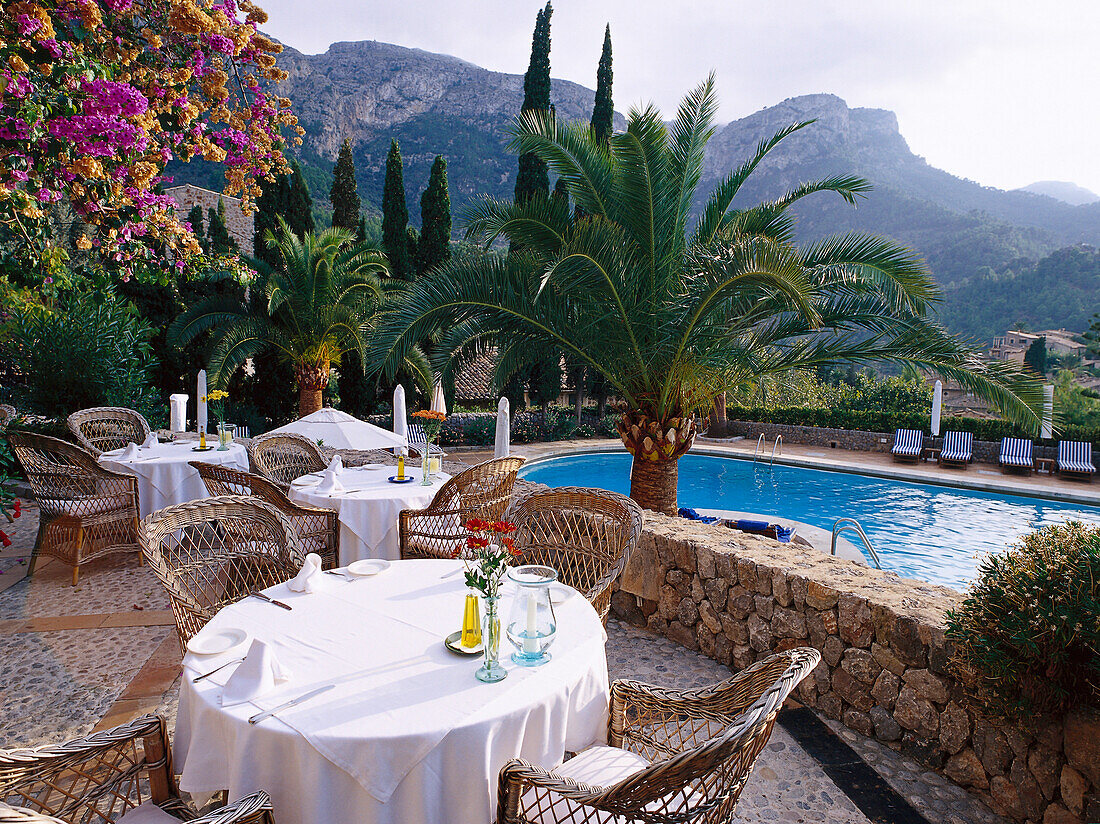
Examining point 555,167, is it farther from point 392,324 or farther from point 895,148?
point 895,148

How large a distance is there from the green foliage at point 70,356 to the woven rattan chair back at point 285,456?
3794 mm

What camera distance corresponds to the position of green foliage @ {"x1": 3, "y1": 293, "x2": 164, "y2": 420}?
802 cm

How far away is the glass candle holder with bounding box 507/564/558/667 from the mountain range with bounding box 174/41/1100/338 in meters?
35.6

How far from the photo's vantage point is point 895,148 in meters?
96.4

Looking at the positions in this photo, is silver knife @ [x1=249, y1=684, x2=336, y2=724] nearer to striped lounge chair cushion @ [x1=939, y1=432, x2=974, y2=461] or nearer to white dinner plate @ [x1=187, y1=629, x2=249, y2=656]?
white dinner plate @ [x1=187, y1=629, x2=249, y2=656]

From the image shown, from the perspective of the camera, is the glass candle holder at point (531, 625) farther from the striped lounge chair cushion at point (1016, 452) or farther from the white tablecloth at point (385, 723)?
the striped lounge chair cushion at point (1016, 452)

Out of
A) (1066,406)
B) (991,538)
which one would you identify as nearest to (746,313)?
(991,538)

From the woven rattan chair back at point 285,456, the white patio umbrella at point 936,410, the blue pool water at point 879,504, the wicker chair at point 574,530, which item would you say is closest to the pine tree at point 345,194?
the blue pool water at point 879,504

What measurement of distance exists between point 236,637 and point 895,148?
384 feet

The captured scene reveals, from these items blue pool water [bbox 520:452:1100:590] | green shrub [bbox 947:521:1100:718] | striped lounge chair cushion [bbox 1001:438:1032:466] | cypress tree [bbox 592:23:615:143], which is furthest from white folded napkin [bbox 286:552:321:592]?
cypress tree [bbox 592:23:615:143]

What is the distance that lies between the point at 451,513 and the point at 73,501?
127 inches

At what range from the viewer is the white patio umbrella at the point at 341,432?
6367 millimetres

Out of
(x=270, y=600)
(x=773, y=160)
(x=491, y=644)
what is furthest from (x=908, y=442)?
(x=773, y=160)

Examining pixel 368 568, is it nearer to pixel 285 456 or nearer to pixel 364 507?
pixel 364 507
